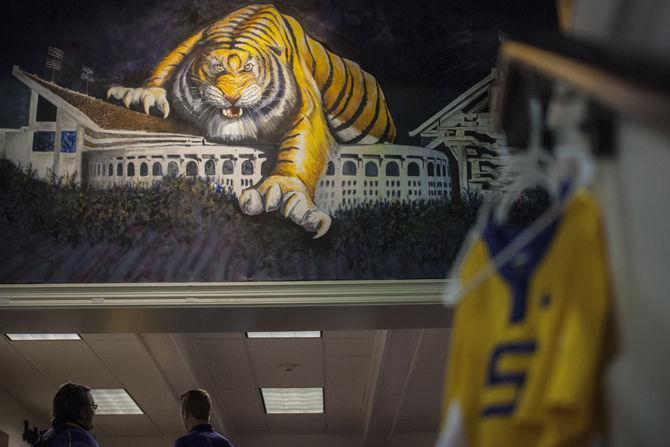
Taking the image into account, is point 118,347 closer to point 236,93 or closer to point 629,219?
point 236,93

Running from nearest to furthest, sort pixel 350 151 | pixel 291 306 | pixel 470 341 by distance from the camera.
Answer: pixel 470 341
pixel 291 306
pixel 350 151

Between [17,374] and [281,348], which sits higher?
[281,348]

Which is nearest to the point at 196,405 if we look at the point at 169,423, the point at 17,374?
the point at 17,374

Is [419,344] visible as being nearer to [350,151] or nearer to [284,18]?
[350,151]

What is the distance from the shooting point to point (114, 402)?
377 inches

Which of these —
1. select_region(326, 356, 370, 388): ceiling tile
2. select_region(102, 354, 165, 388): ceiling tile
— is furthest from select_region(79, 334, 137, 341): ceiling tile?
select_region(326, 356, 370, 388): ceiling tile

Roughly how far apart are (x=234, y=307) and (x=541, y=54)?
389 cm

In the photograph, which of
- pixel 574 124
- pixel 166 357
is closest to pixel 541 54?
pixel 574 124

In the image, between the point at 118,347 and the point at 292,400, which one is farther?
the point at 292,400

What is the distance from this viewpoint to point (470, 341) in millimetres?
1380

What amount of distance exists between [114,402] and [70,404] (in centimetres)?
666

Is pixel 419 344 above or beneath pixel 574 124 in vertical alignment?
beneath

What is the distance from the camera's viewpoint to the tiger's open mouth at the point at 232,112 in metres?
5.22

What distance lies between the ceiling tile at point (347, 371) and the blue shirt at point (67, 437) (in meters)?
A: 5.19
